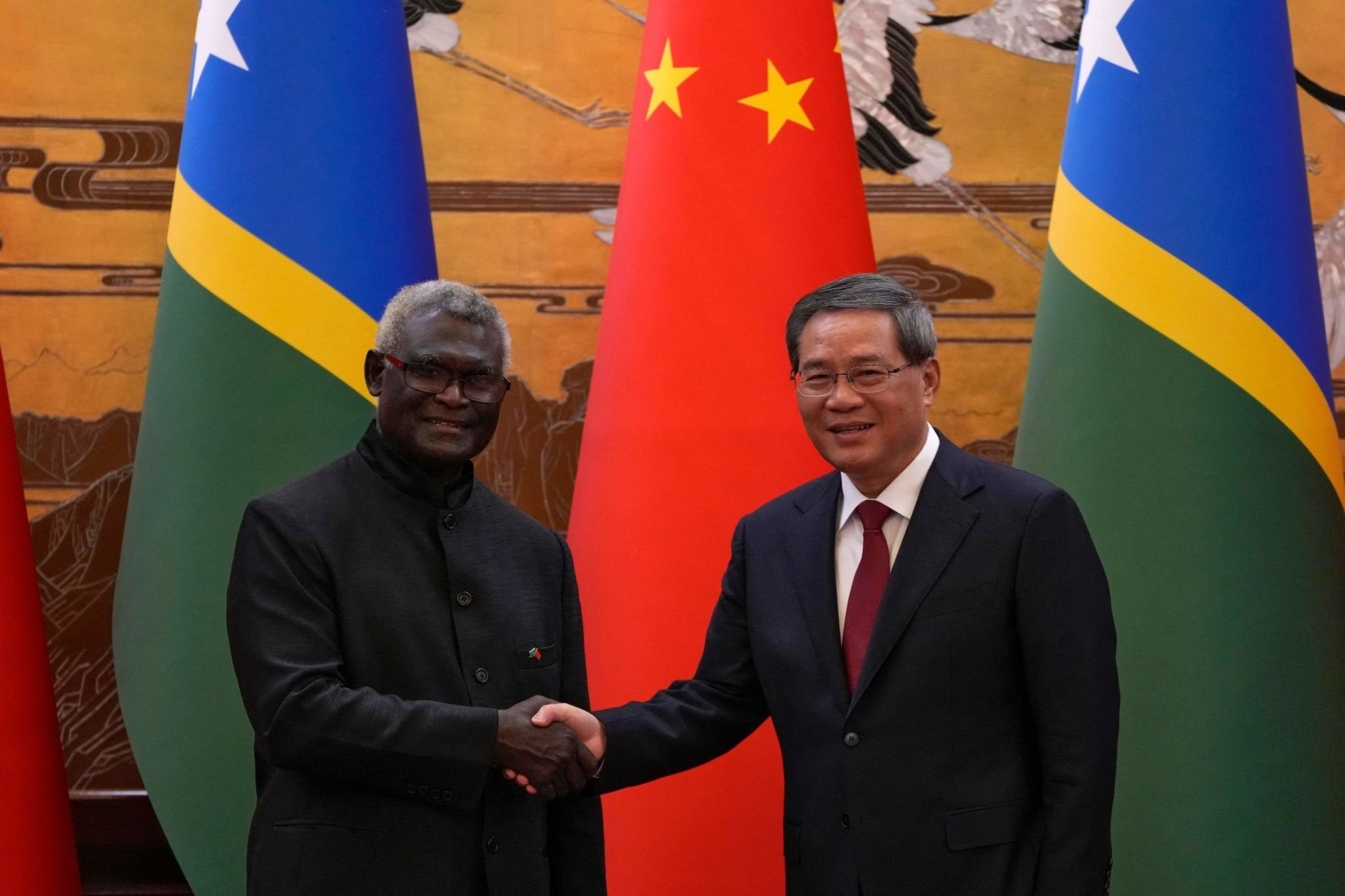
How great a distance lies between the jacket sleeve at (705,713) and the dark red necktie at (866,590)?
224mm

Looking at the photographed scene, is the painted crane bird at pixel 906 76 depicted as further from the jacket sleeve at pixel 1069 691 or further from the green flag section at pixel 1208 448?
the jacket sleeve at pixel 1069 691

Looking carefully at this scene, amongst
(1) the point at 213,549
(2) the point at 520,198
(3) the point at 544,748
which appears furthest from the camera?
(2) the point at 520,198

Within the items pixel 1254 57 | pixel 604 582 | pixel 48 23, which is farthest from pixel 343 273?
pixel 1254 57

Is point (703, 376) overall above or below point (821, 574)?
above

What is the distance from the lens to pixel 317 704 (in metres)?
1.47

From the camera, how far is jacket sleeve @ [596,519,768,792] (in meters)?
1.83

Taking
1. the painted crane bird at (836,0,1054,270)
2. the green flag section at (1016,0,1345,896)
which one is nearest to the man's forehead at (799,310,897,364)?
the green flag section at (1016,0,1345,896)

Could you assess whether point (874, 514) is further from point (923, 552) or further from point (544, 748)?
point (544, 748)

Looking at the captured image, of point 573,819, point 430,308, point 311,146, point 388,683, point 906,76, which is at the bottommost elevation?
point 573,819

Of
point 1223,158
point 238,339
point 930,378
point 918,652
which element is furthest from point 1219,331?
point 238,339

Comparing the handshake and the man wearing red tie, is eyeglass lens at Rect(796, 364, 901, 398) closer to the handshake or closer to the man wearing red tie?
the man wearing red tie

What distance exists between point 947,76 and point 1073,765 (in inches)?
91.4

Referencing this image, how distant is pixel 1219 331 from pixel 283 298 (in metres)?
1.79

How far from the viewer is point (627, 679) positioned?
7.73 feet
